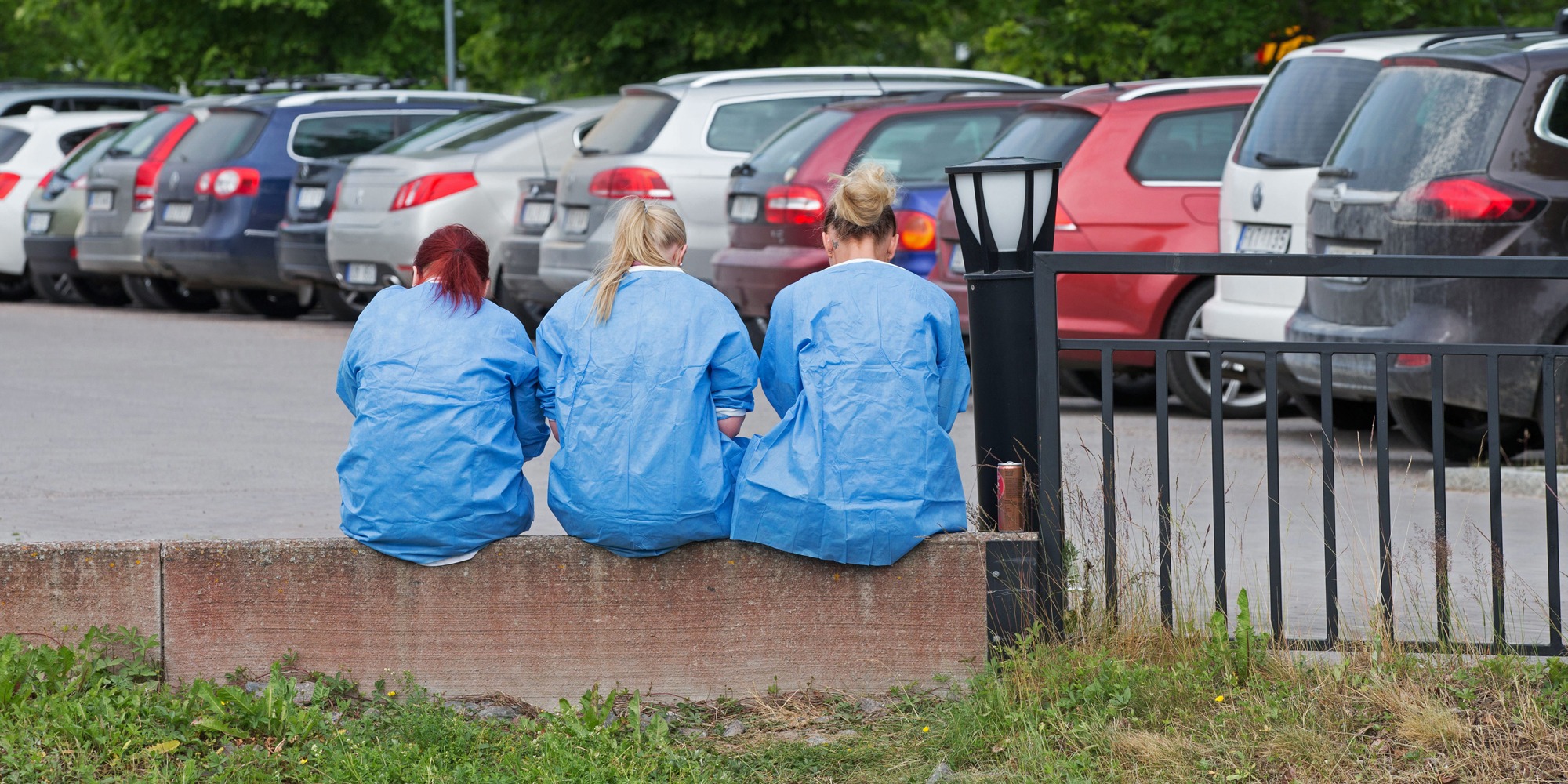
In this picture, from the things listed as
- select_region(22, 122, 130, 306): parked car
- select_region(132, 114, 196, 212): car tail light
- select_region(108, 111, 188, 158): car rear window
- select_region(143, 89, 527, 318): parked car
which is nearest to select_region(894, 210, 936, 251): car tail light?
select_region(143, 89, 527, 318): parked car

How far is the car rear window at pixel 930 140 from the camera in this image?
33.6 feet

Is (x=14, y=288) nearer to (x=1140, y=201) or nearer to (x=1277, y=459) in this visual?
(x=1140, y=201)

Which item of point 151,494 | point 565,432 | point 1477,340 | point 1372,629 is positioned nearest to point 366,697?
point 565,432

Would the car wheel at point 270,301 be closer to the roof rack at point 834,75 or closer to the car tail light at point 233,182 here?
the car tail light at point 233,182

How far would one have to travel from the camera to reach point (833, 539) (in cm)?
460

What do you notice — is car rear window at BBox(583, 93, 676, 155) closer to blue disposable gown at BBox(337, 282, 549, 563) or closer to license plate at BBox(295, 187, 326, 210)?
license plate at BBox(295, 187, 326, 210)

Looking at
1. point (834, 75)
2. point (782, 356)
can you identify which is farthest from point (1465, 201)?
point (834, 75)

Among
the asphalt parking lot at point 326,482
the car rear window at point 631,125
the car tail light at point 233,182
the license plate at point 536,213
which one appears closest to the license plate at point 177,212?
the car tail light at point 233,182

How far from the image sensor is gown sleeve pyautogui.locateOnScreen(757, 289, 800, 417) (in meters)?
4.75

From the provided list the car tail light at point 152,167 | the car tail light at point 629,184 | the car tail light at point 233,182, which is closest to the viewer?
the car tail light at point 629,184

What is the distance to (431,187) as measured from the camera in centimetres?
1329

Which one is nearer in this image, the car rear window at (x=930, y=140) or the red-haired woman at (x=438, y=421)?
the red-haired woman at (x=438, y=421)

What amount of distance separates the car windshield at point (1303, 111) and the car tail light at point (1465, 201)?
3.76 feet

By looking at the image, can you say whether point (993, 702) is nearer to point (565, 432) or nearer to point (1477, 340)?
point (565, 432)
